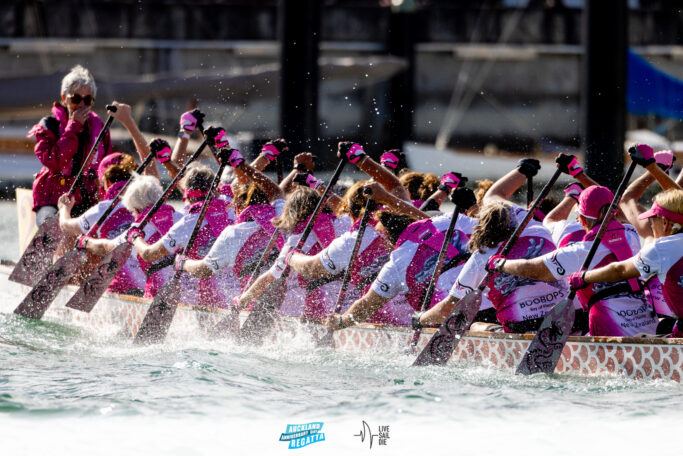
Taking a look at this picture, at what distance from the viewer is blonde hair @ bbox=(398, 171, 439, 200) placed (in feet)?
23.8

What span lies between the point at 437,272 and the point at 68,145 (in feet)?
12.0

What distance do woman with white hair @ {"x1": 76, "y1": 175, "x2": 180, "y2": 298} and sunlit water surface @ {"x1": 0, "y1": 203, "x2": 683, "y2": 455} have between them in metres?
0.83

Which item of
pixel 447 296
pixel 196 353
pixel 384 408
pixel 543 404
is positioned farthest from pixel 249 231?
pixel 543 404

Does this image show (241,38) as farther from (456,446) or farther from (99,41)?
(456,446)

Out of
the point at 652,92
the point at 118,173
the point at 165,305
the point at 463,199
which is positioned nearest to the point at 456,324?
the point at 463,199

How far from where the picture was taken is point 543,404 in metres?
5.30

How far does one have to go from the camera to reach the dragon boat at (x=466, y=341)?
544 cm

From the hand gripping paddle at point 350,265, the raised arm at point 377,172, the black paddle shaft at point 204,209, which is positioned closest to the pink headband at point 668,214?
the hand gripping paddle at point 350,265

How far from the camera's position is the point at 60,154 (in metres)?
8.45

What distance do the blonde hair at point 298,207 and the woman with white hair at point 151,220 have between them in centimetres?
108

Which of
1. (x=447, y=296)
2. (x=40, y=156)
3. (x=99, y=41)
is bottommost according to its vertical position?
(x=447, y=296)

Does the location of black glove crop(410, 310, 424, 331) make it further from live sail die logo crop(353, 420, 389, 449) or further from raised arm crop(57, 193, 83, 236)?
raised arm crop(57, 193, 83, 236)

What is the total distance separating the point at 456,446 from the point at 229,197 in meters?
3.43

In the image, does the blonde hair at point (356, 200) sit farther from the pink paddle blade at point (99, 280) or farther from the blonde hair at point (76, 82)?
the blonde hair at point (76, 82)
